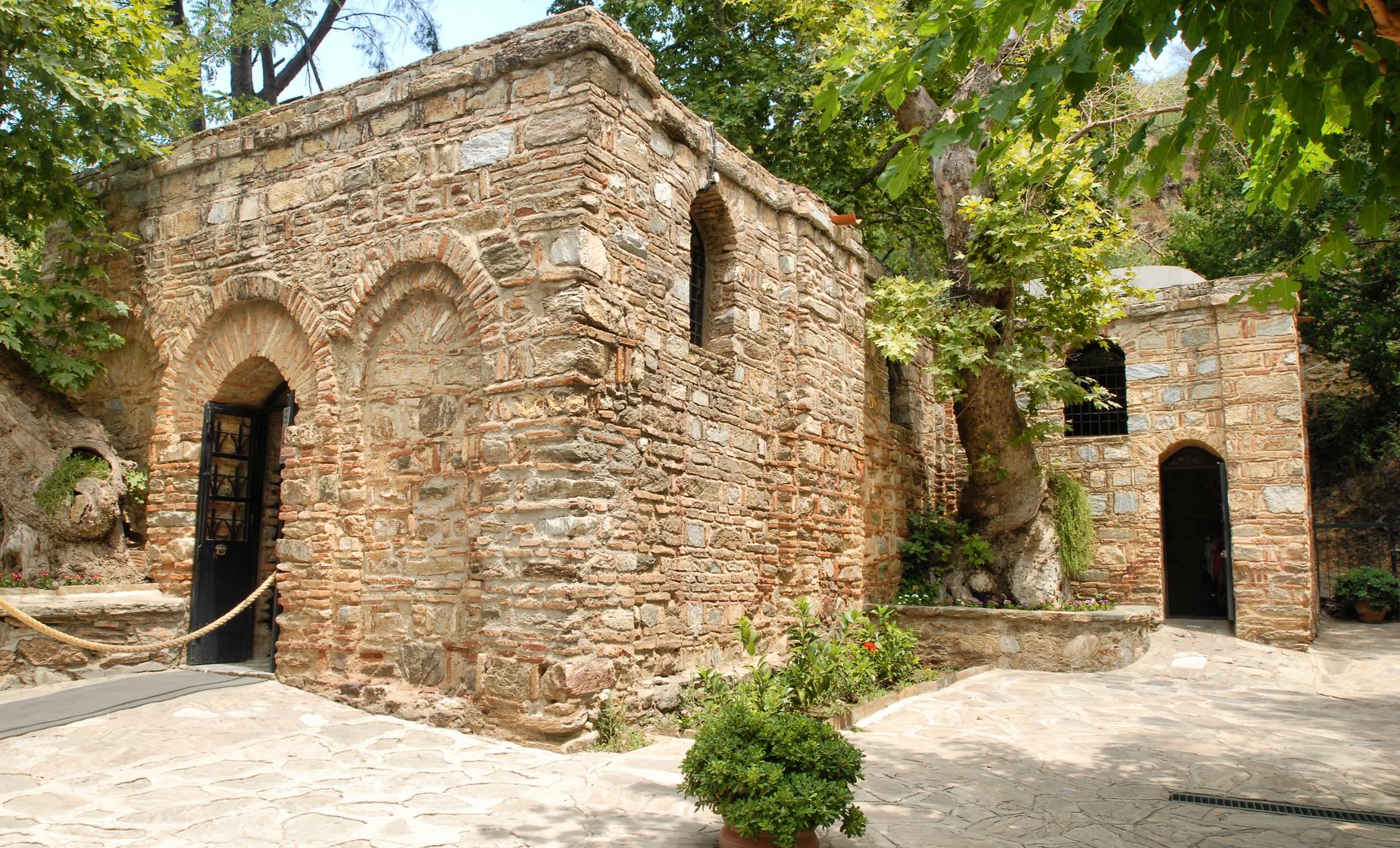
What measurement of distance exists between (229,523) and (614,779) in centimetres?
453

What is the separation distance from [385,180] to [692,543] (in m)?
3.42

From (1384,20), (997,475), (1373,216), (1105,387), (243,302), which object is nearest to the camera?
(1384,20)

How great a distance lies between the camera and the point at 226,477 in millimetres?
8195

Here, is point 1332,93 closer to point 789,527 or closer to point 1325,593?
point 789,527

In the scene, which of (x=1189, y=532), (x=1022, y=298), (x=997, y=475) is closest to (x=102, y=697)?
(x=997, y=475)

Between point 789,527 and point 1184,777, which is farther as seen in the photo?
point 789,527

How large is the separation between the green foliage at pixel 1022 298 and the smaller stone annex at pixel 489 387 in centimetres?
95

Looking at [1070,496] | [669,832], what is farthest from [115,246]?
[1070,496]

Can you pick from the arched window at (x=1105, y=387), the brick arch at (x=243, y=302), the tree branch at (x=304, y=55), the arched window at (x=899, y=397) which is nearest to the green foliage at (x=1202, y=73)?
the brick arch at (x=243, y=302)

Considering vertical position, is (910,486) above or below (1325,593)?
above

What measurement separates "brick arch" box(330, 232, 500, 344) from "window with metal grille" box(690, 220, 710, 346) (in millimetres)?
2072

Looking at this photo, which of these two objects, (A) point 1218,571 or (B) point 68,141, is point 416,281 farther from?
(A) point 1218,571

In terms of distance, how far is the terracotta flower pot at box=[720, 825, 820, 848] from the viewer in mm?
4246

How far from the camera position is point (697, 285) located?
8.34 meters
